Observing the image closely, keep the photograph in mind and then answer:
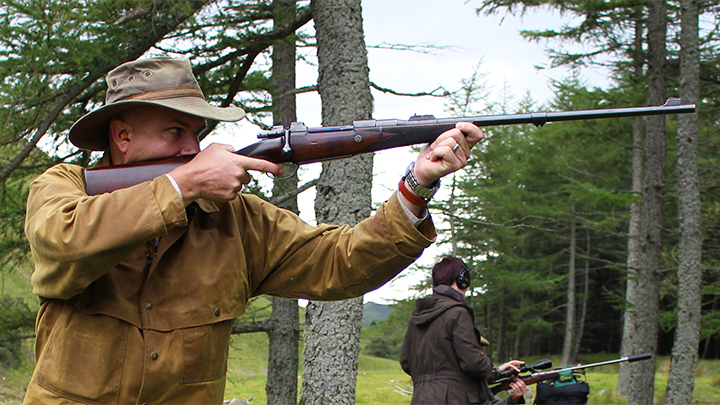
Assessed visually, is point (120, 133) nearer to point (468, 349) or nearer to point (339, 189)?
point (339, 189)

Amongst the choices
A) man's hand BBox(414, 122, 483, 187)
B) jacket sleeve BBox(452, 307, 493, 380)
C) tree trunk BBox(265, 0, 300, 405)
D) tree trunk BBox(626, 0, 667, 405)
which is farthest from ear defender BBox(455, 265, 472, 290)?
tree trunk BBox(626, 0, 667, 405)

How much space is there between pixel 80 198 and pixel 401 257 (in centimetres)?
127

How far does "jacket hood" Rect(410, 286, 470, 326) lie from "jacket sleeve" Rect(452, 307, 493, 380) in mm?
96

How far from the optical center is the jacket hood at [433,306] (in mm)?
5475

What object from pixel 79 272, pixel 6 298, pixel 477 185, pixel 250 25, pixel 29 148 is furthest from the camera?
pixel 477 185

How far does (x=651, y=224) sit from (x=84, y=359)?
13.0m

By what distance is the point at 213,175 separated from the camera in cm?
230

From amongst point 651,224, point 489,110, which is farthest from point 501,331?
point 651,224

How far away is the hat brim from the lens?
8.28 feet

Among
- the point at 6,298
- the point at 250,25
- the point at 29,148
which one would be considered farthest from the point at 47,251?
the point at 6,298

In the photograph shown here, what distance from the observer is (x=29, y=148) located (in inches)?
254

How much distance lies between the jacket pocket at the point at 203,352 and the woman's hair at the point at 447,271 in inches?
131

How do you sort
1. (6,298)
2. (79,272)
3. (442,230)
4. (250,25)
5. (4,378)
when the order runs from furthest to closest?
(442,230) → (4,378) → (6,298) → (250,25) → (79,272)

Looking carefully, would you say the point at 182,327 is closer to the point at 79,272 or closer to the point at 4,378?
the point at 79,272
